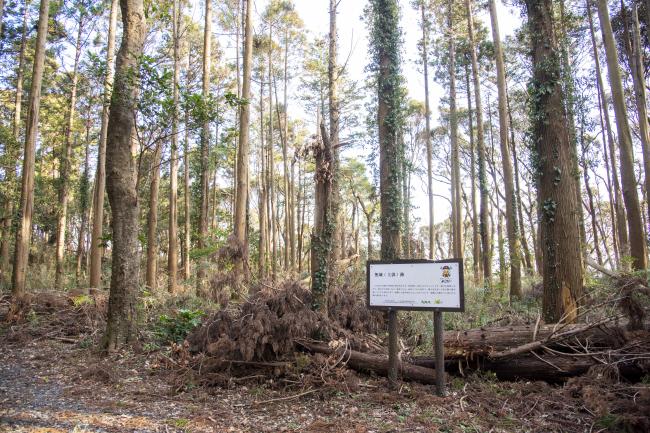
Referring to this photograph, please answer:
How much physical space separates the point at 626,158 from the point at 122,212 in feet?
36.6

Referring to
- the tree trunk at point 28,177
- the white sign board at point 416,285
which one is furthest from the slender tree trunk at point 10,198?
the white sign board at point 416,285

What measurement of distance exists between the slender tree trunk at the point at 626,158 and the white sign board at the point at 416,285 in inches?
286

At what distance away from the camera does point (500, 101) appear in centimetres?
1257

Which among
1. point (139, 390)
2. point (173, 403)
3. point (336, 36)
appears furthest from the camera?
point (336, 36)

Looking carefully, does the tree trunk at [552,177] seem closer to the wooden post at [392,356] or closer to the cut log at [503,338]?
the cut log at [503,338]

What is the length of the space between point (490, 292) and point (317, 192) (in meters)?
9.16

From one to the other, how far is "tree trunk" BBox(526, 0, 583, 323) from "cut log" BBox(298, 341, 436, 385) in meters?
2.64

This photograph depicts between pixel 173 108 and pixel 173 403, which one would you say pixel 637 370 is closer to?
pixel 173 403

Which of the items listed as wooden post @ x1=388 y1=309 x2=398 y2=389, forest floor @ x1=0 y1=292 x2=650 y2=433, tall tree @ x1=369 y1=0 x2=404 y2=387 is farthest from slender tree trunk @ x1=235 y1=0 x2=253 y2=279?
wooden post @ x1=388 y1=309 x2=398 y2=389

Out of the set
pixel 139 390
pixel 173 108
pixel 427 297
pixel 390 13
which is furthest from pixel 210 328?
pixel 390 13

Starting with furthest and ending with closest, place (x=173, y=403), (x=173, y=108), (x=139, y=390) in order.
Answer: (x=173, y=108) → (x=139, y=390) → (x=173, y=403)

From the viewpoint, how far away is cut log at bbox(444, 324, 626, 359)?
4.61 meters

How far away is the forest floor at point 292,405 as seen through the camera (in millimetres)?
3688

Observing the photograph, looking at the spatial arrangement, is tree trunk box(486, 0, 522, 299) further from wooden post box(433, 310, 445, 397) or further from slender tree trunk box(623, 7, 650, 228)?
wooden post box(433, 310, 445, 397)
